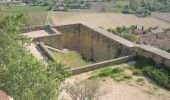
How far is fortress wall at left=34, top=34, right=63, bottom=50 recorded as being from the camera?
1635 centimetres

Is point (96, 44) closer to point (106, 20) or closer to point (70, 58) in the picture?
point (70, 58)

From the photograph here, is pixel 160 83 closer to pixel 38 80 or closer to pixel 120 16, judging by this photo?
pixel 38 80

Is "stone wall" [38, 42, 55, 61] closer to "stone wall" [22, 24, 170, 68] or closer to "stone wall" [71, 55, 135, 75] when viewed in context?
"stone wall" [22, 24, 170, 68]

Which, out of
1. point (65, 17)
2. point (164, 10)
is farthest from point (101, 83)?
point (164, 10)

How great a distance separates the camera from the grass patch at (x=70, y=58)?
1565 centimetres

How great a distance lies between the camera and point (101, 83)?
1162 cm

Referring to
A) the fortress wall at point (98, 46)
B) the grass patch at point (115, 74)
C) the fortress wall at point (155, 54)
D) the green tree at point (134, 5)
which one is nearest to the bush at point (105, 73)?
the grass patch at point (115, 74)

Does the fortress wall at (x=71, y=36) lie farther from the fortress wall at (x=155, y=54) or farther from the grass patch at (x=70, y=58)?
the fortress wall at (x=155, y=54)

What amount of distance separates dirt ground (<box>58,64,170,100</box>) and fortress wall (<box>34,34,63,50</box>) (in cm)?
481

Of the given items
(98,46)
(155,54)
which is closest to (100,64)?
(155,54)

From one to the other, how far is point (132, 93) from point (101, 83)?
Result: 1.24 metres

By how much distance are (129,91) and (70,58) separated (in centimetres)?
571

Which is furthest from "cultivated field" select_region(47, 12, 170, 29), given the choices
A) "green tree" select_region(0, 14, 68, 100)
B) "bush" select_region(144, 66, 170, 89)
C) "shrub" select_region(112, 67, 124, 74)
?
"green tree" select_region(0, 14, 68, 100)

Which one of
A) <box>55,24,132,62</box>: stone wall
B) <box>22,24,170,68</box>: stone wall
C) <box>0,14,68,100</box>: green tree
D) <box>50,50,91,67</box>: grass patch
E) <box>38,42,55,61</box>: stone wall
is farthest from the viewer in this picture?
A: <box>50,50,91,67</box>: grass patch
